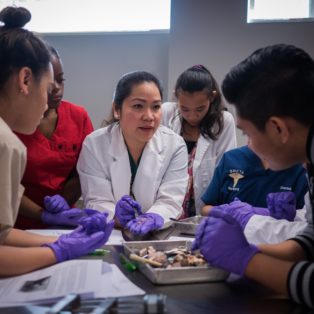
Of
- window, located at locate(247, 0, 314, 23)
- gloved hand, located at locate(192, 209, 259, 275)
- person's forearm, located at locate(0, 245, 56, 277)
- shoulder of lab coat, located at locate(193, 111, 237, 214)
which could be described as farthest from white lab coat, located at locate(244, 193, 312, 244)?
window, located at locate(247, 0, 314, 23)

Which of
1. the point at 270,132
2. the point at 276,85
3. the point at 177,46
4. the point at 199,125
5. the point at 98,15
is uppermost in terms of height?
the point at 98,15

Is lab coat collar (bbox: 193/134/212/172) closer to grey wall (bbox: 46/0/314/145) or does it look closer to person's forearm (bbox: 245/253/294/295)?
grey wall (bbox: 46/0/314/145)

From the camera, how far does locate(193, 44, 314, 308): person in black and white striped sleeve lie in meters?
0.89

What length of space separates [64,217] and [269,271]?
869 mm

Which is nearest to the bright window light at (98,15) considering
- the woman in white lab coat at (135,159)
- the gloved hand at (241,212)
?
the woman in white lab coat at (135,159)

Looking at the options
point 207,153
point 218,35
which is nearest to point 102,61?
point 218,35

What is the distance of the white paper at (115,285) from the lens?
0.81 meters

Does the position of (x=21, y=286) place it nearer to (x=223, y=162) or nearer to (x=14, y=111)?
(x=14, y=111)

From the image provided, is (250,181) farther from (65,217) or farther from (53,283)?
(53,283)

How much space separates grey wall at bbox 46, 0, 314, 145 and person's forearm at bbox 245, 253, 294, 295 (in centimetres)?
207

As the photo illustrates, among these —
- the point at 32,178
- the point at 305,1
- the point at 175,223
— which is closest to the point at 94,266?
the point at 175,223

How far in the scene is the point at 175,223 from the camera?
4.68ft

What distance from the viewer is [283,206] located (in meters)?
1.41

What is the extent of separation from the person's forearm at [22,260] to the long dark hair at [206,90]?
51.4 inches
